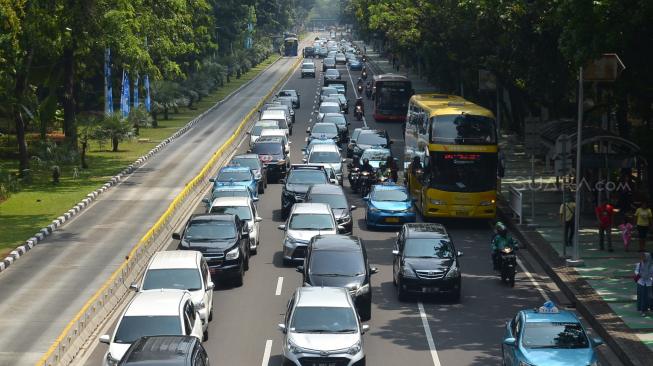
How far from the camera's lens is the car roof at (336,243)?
2780cm

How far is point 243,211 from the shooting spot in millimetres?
35531

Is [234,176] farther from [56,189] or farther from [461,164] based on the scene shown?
[56,189]

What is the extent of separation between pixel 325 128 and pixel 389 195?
75.1 ft

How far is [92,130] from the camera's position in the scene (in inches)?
2435

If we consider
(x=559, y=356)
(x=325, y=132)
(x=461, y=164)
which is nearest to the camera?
(x=559, y=356)

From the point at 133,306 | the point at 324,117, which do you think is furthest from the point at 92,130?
the point at 133,306

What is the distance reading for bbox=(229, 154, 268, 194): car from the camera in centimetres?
4762

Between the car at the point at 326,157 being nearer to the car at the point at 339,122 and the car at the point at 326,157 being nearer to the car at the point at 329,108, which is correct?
the car at the point at 339,122

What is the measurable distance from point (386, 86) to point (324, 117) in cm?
918

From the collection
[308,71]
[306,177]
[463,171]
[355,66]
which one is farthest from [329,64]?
[463,171]

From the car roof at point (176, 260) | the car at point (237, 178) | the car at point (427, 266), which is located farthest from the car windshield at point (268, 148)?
the car roof at point (176, 260)

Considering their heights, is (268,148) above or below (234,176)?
above

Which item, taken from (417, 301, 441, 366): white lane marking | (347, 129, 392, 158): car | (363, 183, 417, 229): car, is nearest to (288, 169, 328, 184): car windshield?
(363, 183, 417, 229): car

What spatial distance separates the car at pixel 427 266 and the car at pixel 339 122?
116 ft
